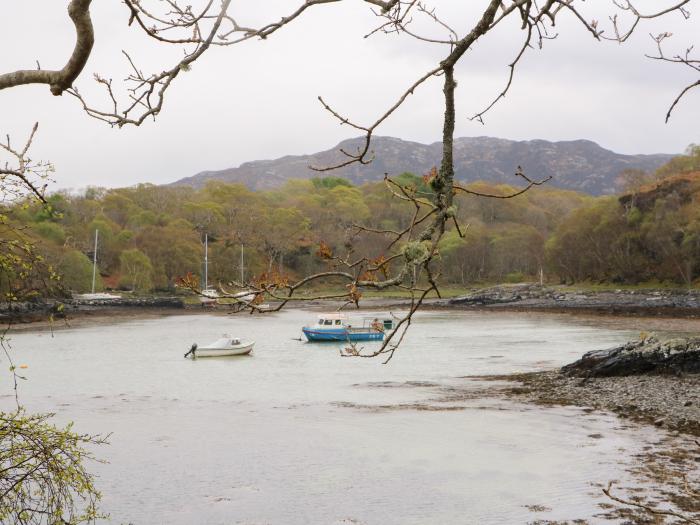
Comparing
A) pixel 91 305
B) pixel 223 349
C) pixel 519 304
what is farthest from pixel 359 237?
pixel 223 349

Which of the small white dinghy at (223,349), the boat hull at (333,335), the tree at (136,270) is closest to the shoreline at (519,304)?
the tree at (136,270)

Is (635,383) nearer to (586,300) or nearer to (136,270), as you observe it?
(586,300)

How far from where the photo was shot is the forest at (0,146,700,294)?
78.1 meters

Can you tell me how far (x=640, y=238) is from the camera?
80000mm

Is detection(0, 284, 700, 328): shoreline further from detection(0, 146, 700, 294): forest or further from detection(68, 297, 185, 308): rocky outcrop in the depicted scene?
detection(0, 146, 700, 294): forest

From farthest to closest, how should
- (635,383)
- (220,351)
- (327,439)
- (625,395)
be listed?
(220,351)
(635,383)
(625,395)
(327,439)

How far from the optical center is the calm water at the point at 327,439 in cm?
1306

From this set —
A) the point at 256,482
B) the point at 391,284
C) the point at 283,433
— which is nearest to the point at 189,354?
the point at 283,433

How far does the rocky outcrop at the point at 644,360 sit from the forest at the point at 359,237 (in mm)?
43733

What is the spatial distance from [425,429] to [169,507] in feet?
25.0

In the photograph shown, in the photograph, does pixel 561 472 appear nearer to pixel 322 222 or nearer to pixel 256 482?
pixel 256 482

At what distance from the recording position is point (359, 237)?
255 ft

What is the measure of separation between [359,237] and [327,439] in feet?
197

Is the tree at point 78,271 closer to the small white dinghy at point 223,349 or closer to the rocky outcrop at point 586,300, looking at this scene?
the rocky outcrop at point 586,300
